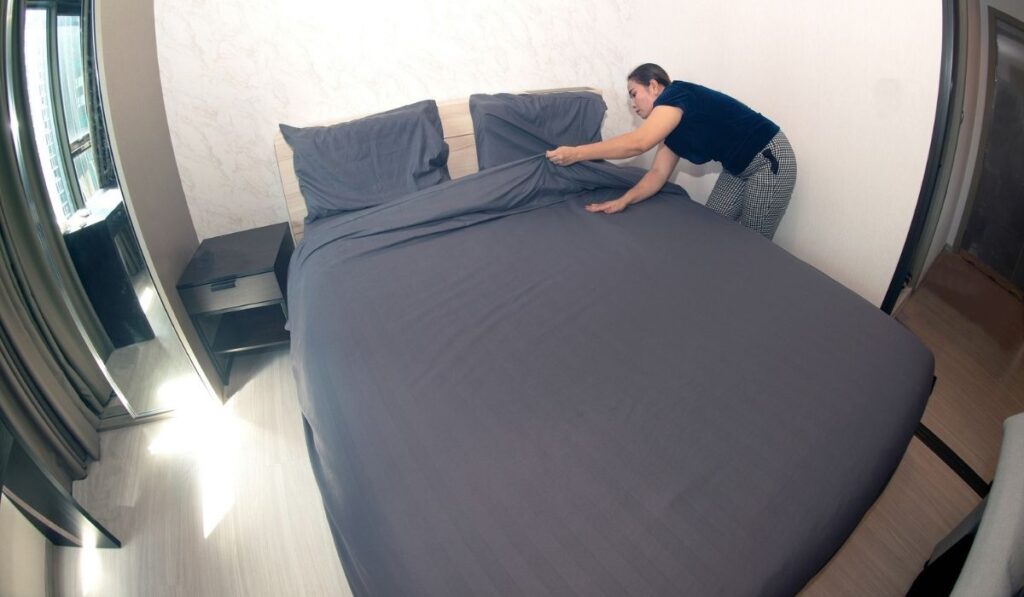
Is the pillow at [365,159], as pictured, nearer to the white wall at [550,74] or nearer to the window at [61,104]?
the white wall at [550,74]

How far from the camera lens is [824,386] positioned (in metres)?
1.29

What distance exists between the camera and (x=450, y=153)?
8.18 ft

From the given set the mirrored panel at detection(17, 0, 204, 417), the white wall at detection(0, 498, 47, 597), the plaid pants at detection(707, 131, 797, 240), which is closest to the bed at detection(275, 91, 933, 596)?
the plaid pants at detection(707, 131, 797, 240)

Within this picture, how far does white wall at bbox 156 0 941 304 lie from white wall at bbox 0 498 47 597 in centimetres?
139

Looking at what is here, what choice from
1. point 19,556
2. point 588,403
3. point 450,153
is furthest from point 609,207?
point 19,556

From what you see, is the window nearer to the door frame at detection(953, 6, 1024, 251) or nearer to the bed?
the bed

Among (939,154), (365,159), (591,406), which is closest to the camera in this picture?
(591,406)

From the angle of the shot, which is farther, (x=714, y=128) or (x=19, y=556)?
(x=714, y=128)

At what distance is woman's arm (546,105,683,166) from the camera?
2.01 m

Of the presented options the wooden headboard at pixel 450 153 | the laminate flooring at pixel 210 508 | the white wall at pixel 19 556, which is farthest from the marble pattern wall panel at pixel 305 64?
the white wall at pixel 19 556

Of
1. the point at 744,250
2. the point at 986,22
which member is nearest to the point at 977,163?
the point at 986,22

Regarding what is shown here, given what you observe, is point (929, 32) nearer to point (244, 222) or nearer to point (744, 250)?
point (744, 250)

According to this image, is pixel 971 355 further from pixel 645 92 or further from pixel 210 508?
pixel 210 508

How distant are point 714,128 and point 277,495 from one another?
2.18 meters
